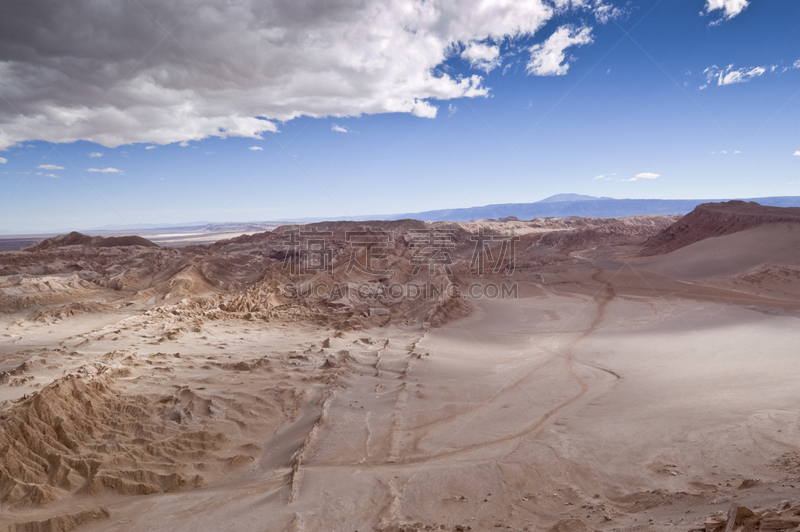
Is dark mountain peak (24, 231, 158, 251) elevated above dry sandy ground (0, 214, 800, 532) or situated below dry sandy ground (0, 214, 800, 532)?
above

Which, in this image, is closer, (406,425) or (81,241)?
(406,425)

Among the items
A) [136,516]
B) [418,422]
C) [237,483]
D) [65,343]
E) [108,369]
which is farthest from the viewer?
[65,343]

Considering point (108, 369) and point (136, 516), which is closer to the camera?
point (136, 516)

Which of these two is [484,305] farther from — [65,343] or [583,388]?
[65,343]

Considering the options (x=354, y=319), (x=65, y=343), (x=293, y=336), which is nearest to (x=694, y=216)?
(x=354, y=319)

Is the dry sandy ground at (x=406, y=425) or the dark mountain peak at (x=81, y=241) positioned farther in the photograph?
the dark mountain peak at (x=81, y=241)

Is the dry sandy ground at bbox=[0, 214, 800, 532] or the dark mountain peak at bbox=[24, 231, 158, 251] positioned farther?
the dark mountain peak at bbox=[24, 231, 158, 251]

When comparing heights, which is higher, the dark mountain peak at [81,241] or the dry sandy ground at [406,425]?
the dark mountain peak at [81,241]

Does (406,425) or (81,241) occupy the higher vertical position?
(81,241)
